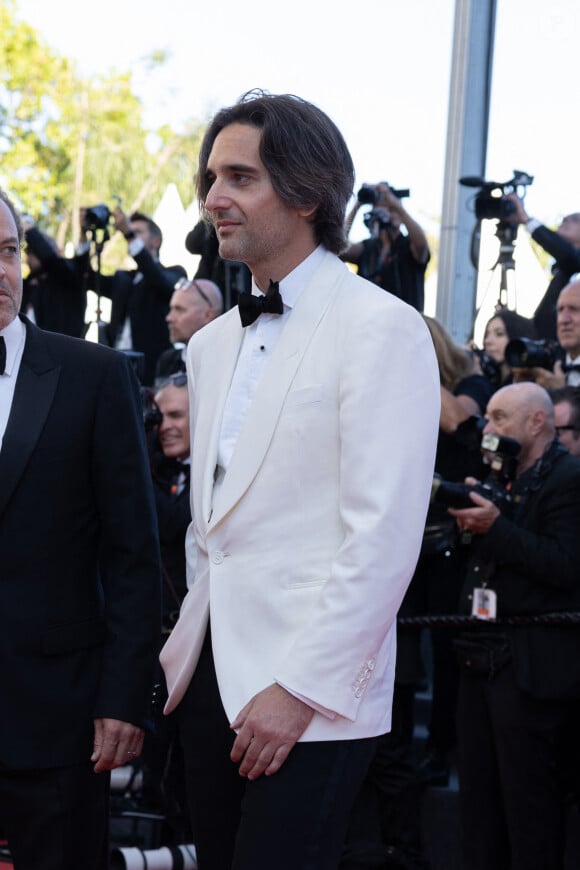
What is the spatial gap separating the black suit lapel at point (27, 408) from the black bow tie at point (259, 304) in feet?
1.49

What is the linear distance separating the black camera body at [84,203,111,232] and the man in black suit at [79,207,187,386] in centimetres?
5

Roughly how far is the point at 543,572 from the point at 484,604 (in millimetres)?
245

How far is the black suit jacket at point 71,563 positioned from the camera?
246 centimetres

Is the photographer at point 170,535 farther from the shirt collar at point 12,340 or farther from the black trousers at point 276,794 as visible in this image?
the black trousers at point 276,794

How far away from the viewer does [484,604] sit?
413 cm

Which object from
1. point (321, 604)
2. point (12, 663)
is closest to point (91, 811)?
point (12, 663)

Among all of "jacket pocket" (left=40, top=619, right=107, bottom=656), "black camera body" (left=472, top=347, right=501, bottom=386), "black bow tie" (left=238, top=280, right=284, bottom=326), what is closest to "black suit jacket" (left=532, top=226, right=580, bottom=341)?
"black camera body" (left=472, top=347, right=501, bottom=386)

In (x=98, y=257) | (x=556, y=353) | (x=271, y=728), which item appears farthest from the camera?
(x=98, y=257)

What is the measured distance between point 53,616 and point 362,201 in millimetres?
4006

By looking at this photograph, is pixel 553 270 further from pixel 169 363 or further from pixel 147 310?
pixel 147 310

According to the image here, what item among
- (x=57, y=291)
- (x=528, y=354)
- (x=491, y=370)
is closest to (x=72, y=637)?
(x=528, y=354)

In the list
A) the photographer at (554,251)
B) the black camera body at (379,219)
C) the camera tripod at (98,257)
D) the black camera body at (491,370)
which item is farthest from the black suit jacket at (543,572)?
the camera tripod at (98,257)

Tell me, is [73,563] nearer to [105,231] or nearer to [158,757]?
[158,757]

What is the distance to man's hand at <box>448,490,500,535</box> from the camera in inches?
159
